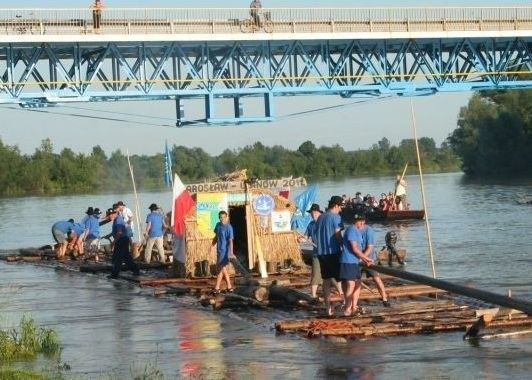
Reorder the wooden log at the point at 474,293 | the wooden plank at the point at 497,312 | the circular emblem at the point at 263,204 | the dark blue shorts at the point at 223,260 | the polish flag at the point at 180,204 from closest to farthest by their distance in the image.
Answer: the wooden log at the point at 474,293 < the wooden plank at the point at 497,312 < the dark blue shorts at the point at 223,260 < the polish flag at the point at 180,204 < the circular emblem at the point at 263,204

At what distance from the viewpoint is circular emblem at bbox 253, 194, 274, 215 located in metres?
24.4

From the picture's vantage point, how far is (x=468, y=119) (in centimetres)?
11306

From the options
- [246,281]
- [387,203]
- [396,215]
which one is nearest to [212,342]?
[246,281]

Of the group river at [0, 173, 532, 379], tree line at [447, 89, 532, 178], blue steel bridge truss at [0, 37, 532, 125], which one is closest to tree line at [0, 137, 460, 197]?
tree line at [447, 89, 532, 178]

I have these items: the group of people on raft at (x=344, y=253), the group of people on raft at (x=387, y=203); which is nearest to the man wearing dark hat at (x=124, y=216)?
the group of people on raft at (x=344, y=253)

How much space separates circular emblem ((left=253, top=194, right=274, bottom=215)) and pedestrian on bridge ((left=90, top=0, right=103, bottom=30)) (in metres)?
25.4

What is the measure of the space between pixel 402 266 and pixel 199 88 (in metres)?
23.6

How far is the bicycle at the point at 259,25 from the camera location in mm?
50562

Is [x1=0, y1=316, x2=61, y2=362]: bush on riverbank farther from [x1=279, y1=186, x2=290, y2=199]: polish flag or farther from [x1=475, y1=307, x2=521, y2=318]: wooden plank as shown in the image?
[x1=279, y1=186, x2=290, y2=199]: polish flag

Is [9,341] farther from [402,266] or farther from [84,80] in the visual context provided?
[84,80]

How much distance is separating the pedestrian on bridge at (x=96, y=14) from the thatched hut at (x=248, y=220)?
25.0m

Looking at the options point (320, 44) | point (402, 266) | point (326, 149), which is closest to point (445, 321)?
point (402, 266)

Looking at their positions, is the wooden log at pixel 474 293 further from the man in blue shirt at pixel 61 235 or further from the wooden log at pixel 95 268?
the man in blue shirt at pixel 61 235

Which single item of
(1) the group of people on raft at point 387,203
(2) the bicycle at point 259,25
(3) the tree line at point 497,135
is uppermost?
(2) the bicycle at point 259,25
